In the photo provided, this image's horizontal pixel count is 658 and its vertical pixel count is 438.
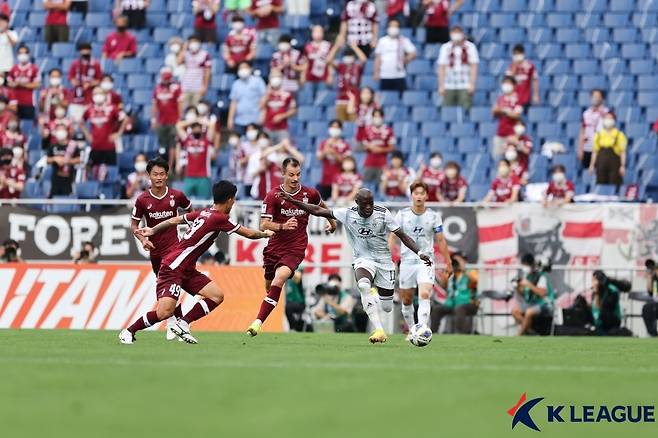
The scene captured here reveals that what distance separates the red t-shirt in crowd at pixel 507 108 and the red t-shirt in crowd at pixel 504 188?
8.60ft

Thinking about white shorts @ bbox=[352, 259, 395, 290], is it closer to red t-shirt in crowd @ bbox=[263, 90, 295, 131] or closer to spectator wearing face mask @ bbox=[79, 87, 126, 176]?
red t-shirt in crowd @ bbox=[263, 90, 295, 131]

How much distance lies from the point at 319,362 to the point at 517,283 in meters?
10.8

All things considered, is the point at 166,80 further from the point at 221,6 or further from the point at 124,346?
the point at 124,346

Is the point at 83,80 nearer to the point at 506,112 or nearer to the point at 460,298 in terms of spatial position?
the point at 506,112

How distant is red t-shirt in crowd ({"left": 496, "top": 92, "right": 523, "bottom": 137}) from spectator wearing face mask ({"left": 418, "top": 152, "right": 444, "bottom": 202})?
247 centimetres

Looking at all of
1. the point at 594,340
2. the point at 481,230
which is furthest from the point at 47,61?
the point at 594,340

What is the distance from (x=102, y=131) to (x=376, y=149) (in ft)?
18.2

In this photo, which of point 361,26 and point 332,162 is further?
point 361,26

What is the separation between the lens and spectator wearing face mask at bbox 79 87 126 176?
28672 millimetres

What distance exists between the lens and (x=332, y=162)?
1069 inches

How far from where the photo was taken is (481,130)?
29.1 m

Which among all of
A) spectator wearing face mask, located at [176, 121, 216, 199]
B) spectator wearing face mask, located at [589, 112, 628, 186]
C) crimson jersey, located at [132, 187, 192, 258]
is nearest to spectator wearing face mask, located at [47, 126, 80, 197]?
spectator wearing face mask, located at [176, 121, 216, 199]

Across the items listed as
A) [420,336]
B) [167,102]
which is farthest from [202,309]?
[167,102]

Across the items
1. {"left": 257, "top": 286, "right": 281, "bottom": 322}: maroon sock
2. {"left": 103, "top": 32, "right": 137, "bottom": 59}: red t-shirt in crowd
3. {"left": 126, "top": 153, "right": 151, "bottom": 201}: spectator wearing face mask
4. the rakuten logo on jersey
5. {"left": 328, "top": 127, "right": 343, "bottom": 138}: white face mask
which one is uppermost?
{"left": 103, "top": 32, "right": 137, "bottom": 59}: red t-shirt in crowd
